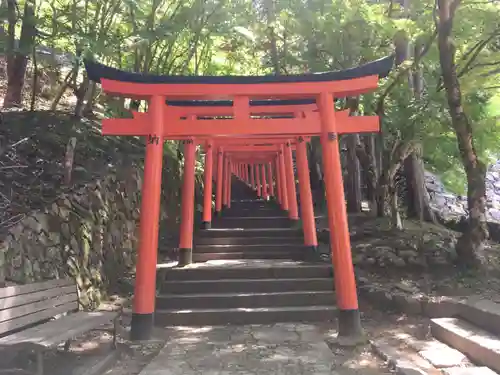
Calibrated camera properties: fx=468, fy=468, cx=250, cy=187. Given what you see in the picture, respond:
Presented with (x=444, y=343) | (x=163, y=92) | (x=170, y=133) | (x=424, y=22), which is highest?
(x=424, y=22)

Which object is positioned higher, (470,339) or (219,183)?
(219,183)

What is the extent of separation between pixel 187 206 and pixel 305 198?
8.20 ft

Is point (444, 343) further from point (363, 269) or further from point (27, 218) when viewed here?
point (27, 218)

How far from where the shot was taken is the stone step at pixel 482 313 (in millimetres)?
5274

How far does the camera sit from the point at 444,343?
5.80 meters

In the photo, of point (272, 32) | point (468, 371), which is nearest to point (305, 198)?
point (272, 32)

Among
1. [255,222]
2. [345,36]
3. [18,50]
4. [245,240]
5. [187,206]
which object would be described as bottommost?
[245,240]

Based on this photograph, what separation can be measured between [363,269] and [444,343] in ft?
11.1

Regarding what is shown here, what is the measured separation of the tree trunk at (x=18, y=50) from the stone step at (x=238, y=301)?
5.06m

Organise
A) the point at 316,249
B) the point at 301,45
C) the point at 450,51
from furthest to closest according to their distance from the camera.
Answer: the point at 301,45 < the point at 316,249 < the point at 450,51

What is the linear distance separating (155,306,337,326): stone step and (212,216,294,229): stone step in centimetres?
588

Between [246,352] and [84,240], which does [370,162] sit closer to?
[84,240]

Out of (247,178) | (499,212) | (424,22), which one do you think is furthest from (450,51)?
(247,178)

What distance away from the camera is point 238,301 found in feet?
24.8
